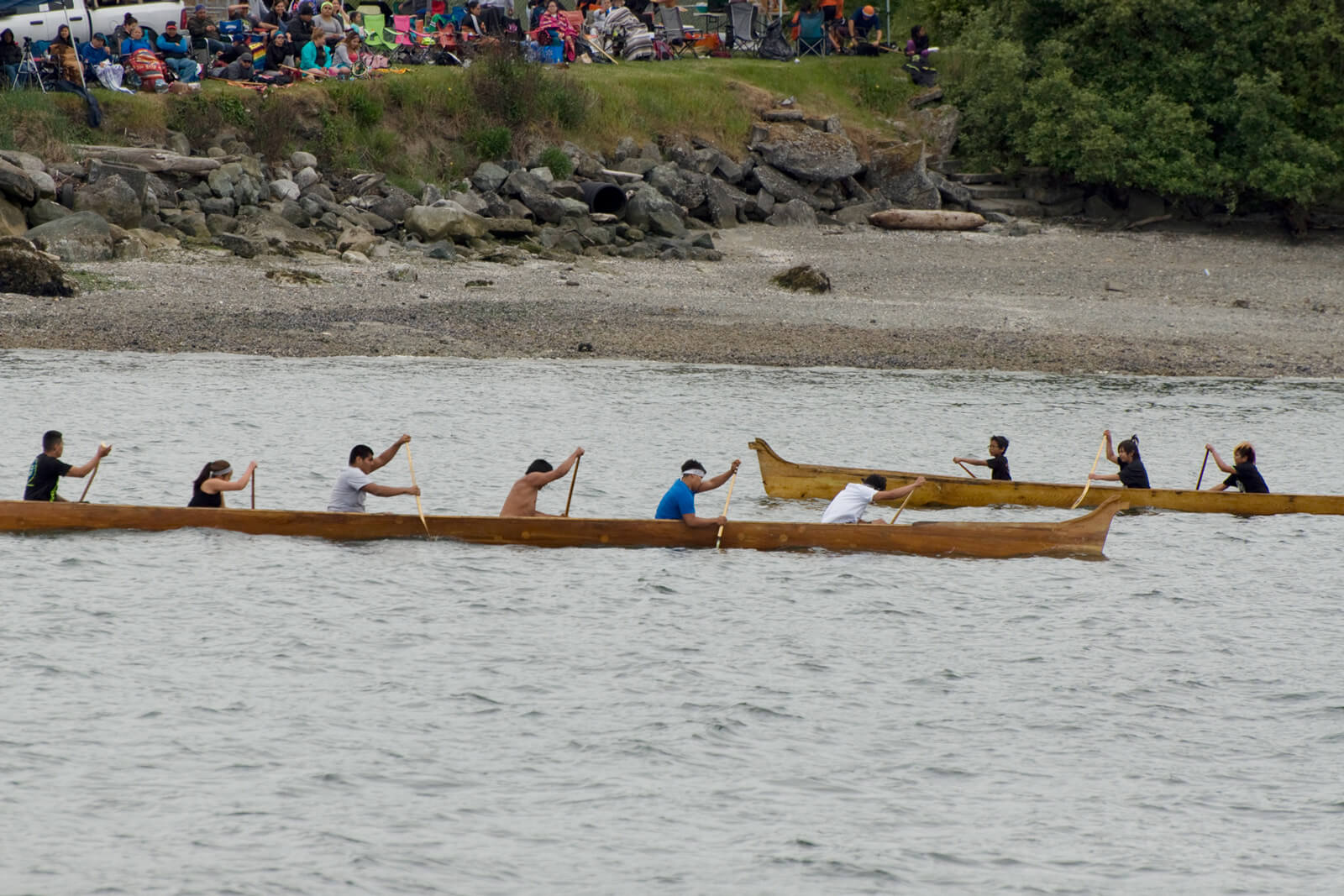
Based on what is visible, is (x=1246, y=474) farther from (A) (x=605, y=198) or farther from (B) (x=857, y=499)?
(A) (x=605, y=198)

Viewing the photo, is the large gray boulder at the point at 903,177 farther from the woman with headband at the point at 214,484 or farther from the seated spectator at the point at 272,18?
the woman with headband at the point at 214,484

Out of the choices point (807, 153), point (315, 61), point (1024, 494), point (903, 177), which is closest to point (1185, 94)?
point (903, 177)

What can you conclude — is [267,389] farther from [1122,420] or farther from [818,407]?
[1122,420]

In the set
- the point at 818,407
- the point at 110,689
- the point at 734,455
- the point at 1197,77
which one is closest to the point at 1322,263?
the point at 1197,77

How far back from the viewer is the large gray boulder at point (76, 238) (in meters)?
28.8

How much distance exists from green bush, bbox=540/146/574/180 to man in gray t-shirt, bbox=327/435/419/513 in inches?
839

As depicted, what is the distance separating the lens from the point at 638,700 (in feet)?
42.3

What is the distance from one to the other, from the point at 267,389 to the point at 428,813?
13.8 meters

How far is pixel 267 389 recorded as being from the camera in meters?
23.4

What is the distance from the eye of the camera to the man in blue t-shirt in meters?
15.9

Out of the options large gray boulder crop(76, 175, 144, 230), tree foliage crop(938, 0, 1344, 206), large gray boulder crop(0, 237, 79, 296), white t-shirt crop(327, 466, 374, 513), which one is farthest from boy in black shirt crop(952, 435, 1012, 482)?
tree foliage crop(938, 0, 1344, 206)

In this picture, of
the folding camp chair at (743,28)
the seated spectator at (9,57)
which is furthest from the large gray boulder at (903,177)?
the seated spectator at (9,57)

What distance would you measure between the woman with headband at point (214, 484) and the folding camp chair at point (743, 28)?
104 ft

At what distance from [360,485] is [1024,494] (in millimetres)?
7747
